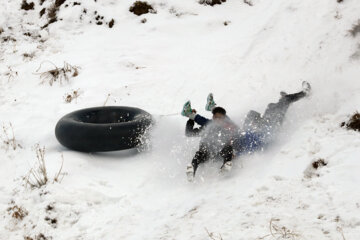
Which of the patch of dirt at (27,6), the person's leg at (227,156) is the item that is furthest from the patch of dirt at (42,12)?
the person's leg at (227,156)

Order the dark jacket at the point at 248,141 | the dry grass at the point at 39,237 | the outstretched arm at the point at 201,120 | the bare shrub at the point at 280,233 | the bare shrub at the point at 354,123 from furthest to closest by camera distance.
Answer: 1. the outstretched arm at the point at 201,120
2. the dark jacket at the point at 248,141
3. the bare shrub at the point at 354,123
4. the dry grass at the point at 39,237
5. the bare shrub at the point at 280,233

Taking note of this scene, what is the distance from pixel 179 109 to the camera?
21.6 ft

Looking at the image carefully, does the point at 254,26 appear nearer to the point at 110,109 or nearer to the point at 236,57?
the point at 236,57

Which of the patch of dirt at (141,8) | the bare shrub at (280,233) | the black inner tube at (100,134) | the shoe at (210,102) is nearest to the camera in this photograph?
the bare shrub at (280,233)

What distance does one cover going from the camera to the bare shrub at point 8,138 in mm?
5493

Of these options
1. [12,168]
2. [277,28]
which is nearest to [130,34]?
[277,28]

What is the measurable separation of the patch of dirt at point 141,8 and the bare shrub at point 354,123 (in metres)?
6.96

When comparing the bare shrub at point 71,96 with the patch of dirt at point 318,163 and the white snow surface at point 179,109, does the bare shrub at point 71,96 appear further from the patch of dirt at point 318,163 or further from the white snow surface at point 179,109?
the patch of dirt at point 318,163

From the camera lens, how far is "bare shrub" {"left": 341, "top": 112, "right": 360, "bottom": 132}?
4420 mm

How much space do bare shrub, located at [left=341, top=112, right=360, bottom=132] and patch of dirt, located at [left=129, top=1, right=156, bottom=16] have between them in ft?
22.8

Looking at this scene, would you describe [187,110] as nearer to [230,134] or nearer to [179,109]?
[230,134]

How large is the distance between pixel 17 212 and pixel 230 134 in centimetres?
286

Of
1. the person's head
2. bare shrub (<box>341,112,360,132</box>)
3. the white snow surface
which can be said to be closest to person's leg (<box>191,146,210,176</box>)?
the white snow surface

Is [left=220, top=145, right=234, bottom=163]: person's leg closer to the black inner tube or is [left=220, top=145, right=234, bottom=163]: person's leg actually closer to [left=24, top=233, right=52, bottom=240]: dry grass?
the black inner tube
